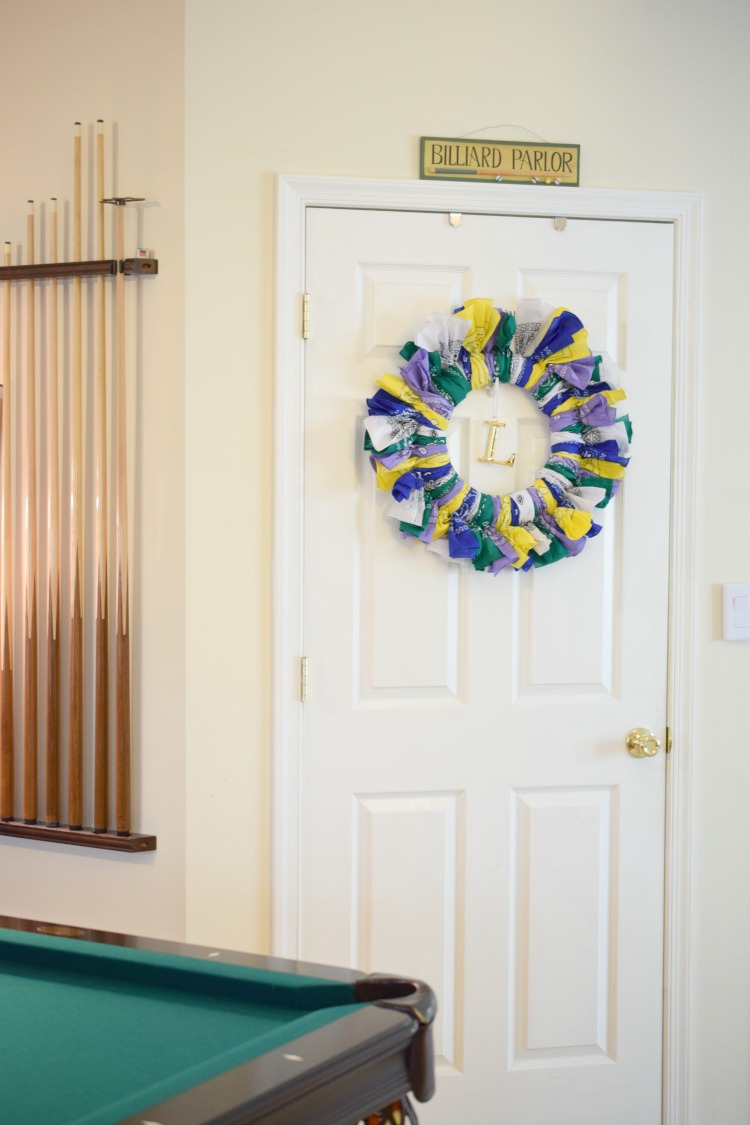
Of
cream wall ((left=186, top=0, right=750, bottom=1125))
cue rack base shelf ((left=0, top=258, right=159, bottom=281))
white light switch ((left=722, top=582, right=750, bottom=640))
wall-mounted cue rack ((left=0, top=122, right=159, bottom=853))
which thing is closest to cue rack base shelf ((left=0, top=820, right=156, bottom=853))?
wall-mounted cue rack ((left=0, top=122, right=159, bottom=853))

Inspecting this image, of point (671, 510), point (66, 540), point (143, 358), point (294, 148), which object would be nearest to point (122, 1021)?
point (66, 540)

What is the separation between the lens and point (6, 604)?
8.20 feet

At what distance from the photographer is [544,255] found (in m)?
2.36

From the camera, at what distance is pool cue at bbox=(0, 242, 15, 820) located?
2.48m

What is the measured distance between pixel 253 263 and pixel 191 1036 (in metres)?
1.59

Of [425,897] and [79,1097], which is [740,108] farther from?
[79,1097]

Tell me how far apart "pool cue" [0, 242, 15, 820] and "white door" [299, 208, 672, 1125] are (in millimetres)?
720

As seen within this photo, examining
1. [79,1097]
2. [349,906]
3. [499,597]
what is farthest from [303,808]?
[79,1097]

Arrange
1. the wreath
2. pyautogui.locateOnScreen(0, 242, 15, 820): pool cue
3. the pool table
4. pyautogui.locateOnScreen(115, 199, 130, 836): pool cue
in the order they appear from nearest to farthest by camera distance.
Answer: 1. the pool table
2. the wreath
3. pyautogui.locateOnScreen(115, 199, 130, 836): pool cue
4. pyautogui.locateOnScreen(0, 242, 15, 820): pool cue

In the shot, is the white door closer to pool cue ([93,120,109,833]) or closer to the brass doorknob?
the brass doorknob

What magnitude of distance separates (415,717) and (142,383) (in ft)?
3.16

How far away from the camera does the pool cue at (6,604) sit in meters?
2.48

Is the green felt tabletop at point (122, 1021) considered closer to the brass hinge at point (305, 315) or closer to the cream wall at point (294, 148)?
the cream wall at point (294, 148)

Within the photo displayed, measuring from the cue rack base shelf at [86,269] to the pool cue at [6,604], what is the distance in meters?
0.07
